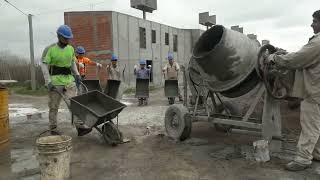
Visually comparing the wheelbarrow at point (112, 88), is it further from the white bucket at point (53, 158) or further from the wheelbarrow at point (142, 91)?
the wheelbarrow at point (142, 91)

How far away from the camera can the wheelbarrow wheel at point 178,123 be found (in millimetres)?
6840

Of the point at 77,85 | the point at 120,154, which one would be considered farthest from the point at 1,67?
the point at 120,154

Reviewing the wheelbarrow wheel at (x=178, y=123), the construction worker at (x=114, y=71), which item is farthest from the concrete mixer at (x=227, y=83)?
the construction worker at (x=114, y=71)

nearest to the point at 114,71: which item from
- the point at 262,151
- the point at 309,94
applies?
the point at 262,151

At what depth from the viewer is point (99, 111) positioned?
22.9 ft

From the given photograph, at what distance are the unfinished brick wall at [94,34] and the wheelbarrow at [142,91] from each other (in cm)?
858

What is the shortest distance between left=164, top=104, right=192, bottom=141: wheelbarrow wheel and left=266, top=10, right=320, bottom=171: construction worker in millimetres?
2116

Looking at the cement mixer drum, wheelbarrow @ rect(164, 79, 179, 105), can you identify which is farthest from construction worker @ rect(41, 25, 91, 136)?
wheelbarrow @ rect(164, 79, 179, 105)

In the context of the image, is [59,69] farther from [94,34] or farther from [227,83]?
[94,34]

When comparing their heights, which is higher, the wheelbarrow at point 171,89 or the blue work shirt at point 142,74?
the blue work shirt at point 142,74

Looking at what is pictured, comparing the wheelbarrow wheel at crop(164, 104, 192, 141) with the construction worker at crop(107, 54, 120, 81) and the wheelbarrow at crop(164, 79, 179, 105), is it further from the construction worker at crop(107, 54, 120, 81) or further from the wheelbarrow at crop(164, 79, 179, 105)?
the wheelbarrow at crop(164, 79, 179, 105)

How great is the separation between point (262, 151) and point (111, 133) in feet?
8.72

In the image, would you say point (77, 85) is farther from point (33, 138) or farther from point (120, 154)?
point (120, 154)

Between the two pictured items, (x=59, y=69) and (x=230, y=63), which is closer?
(x=230, y=63)
